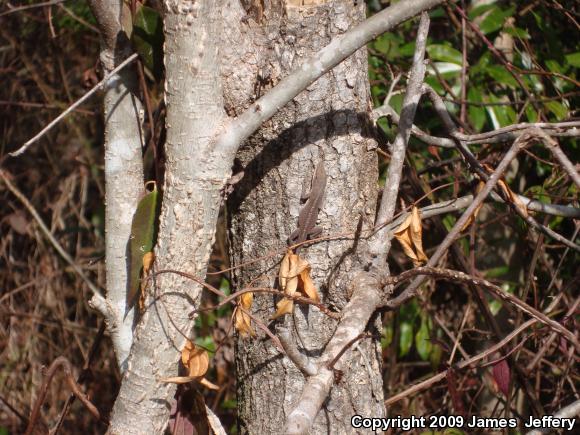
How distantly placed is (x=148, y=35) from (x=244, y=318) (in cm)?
62

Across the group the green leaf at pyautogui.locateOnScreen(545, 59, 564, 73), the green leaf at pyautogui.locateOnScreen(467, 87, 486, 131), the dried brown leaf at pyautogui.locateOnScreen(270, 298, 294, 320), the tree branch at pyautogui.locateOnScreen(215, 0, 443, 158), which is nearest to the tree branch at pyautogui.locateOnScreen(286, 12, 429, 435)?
the dried brown leaf at pyautogui.locateOnScreen(270, 298, 294, 320)

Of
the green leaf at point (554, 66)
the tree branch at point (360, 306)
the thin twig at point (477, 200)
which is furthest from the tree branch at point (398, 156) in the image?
the green leaf at point (554, 66)

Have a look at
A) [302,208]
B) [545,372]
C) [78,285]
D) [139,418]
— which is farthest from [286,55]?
[78,285]

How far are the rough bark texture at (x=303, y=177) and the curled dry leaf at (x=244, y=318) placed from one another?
4 cm

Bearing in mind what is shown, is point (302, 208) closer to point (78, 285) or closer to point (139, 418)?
point (139, 418)

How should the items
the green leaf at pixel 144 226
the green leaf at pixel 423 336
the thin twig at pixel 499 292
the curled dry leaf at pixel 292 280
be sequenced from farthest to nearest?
1. the green leaf at pixel 423 336
2. the green leaf at pixel 144 226
3. the curled dry leaf at pixel 292 280
4. the thin twig at pixel 499 292

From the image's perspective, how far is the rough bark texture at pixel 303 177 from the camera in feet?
4.21

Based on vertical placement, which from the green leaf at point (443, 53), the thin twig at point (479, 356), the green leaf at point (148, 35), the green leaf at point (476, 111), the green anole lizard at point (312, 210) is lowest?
the thin twig at point (479, 356)

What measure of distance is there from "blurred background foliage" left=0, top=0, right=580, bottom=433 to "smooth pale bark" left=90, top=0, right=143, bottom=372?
62 millimetres

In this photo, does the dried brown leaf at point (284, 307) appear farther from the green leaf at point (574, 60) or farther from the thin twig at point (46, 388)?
the green leaf at point (574, 60)

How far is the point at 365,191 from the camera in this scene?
1.36 meters

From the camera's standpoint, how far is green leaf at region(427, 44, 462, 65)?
7.70 ft

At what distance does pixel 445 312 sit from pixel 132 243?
6.72 feet

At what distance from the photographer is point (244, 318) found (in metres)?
1.31
